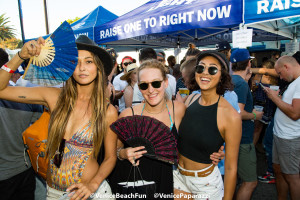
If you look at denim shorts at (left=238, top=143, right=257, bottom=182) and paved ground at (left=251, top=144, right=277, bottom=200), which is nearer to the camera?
denim shorts at (left=238, top=143, right=257, bottom=182)

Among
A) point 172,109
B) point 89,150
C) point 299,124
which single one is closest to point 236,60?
point 299,124

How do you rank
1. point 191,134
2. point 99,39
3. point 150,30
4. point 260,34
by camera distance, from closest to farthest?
point 191,134, point 150,30, point 99,39, point 260,34

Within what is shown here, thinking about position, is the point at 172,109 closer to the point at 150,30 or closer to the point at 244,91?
the point at 244,91

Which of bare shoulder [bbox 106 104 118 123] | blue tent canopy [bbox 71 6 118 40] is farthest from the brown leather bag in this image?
blue tent canopy [bbox 71 6 118 40]

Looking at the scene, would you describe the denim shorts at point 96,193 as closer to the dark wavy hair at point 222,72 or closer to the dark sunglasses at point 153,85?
the dark sunglasses at point 153,85

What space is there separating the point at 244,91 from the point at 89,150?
220 centimetres

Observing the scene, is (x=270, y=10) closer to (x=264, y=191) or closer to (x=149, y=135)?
(x=264, y=191)

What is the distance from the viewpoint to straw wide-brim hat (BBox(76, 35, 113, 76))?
6.08 feet

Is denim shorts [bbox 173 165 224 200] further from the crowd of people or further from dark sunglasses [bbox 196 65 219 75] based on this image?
dark sunglasses [bbox 196 65 219 75]

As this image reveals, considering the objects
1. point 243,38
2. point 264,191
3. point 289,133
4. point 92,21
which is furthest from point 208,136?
point 92,21

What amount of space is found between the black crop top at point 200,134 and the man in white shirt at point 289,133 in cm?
158

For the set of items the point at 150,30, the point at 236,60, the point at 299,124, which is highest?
the point at 150,30

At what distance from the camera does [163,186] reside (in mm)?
1913

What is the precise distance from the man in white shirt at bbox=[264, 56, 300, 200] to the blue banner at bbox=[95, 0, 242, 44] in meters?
2.01
